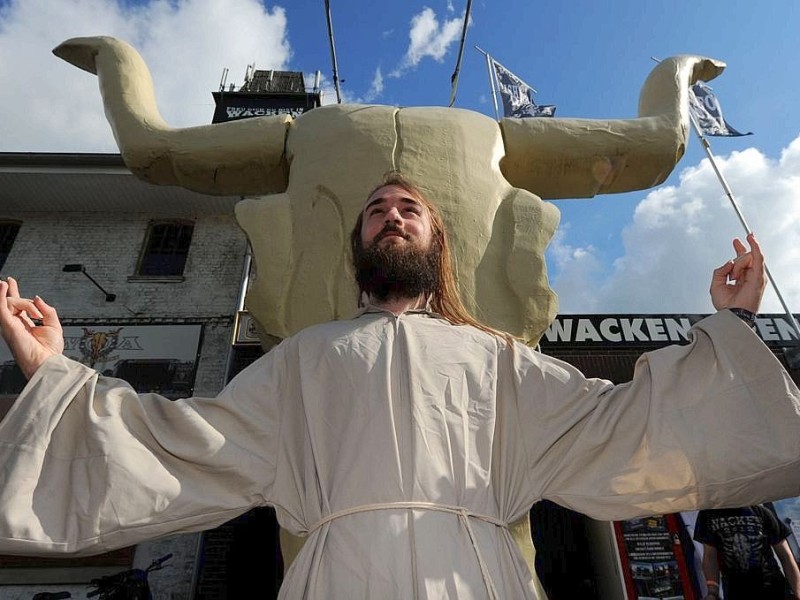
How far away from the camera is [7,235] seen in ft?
34.4

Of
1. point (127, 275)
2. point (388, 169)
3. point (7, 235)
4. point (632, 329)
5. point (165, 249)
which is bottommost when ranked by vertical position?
point (388, 169)

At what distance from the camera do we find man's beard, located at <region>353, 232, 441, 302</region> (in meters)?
1.95

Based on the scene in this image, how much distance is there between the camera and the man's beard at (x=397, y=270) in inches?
76.6

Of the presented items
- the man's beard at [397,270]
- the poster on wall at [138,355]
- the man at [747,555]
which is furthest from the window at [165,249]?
the man's beard at [397,270]

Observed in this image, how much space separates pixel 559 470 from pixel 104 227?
416 inches

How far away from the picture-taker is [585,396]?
69.3 inches

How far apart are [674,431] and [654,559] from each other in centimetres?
529

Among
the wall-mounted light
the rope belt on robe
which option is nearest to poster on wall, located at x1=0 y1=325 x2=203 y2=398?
the wall-mounted light

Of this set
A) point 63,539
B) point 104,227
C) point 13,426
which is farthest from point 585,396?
point 104,227

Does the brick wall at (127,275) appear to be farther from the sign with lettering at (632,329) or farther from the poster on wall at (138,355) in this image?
the sign with lettering at (632,329)

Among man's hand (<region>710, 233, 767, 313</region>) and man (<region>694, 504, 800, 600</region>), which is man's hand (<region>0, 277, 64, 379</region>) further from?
man (<region>694, 504, 800, 600</region>)

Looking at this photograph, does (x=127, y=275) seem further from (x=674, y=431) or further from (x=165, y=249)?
(x=674, y=431)

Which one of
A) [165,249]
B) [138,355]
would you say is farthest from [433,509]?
[165,249]

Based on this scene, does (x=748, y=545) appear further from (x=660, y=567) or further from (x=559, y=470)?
(x=559, y=470)
